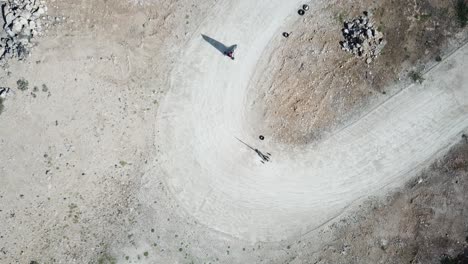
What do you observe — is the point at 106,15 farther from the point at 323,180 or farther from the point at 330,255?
the point at 330,255

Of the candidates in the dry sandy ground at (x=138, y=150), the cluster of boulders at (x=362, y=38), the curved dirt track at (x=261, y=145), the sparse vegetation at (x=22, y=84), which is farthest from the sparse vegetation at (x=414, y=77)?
the sparse vegetation at (x=22, y=84)

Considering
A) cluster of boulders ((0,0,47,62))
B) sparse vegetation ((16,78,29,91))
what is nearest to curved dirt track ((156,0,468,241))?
sparse vegetation ((16,78,29,91))

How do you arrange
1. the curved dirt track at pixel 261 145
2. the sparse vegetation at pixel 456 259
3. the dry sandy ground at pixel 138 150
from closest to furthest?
the dry sandy ground at pixel 138 150 < the curved dirt track at pixel 261 145 < the sparse vegetation at pixel 456 259

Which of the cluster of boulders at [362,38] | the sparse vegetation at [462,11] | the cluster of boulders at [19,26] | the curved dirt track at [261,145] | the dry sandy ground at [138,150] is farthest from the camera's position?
the sparse vegetation at [462,11]

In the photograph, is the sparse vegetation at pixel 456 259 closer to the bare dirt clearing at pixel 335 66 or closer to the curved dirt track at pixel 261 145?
the curved dirt track at pixel 261 145

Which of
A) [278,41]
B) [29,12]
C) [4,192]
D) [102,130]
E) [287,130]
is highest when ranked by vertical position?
[278,41]

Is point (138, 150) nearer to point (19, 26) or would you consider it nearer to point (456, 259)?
point (19, 26)

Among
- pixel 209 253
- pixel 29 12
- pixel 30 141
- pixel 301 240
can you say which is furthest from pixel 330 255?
pixel 29 12
